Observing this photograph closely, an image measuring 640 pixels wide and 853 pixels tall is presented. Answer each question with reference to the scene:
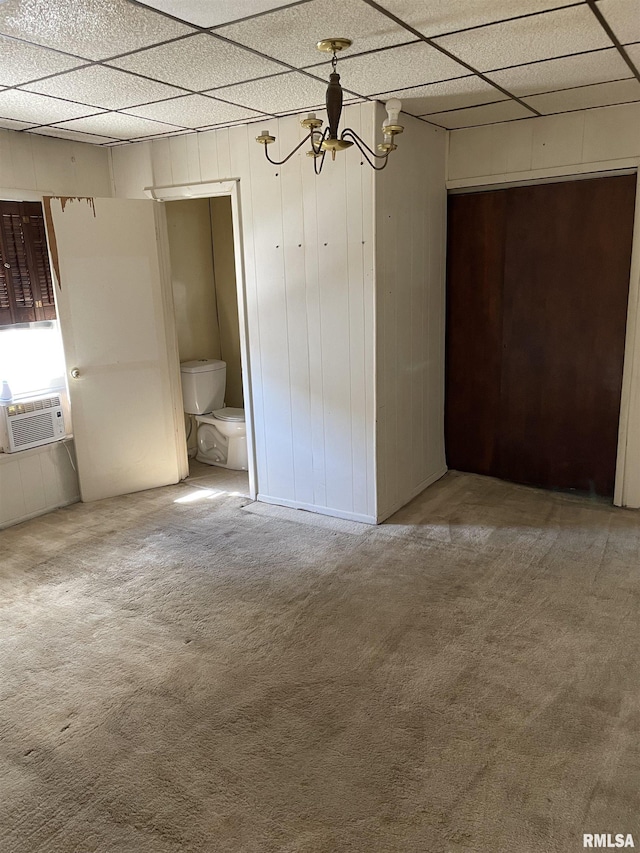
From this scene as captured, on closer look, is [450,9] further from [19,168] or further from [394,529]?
[19,168]

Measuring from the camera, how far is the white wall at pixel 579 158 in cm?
374

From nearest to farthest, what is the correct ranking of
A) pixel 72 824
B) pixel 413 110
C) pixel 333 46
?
pixel 72 824 < pixel 333 46 < pixel 413 110

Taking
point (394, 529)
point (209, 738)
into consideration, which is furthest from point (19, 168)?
point (209, 738)

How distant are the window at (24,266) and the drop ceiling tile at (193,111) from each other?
3.56 ft

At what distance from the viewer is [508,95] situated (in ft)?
11.0

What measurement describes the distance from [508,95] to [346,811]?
3.31m

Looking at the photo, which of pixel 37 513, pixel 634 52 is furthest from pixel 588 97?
pixel 37 513

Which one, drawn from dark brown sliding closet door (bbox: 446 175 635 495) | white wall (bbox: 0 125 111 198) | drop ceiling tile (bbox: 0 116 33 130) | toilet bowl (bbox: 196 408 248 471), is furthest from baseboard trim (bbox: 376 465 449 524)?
drop ceiling tile (bbox: 0 116 33 130)

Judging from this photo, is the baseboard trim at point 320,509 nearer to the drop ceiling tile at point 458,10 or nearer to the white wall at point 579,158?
the white wall at point 579,158

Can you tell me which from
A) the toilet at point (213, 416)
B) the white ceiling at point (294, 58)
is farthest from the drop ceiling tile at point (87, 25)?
the toilet at point (213, 416)

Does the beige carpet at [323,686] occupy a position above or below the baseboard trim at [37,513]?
below

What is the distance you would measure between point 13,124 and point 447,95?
2.49 m

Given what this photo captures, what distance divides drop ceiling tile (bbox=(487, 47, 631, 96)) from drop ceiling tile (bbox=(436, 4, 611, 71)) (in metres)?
0.11

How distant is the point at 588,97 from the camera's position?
3.47 meters
